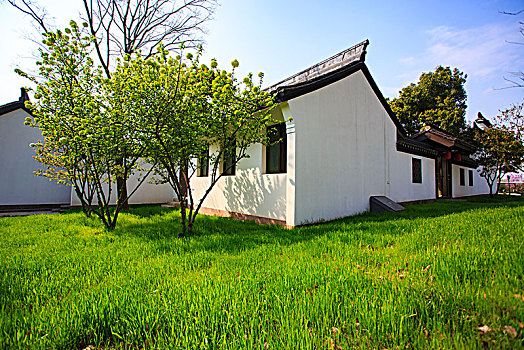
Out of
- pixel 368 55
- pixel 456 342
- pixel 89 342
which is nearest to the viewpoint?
pixel 456 342

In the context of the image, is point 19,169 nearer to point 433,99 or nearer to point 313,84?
point 313,84

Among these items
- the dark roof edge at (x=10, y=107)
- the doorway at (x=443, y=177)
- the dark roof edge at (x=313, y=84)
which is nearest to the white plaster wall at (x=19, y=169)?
the dark roof edge at (x=10, y=107)

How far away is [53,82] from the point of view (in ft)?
16.9

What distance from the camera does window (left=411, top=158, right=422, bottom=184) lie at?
10.7m

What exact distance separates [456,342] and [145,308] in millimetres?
2144

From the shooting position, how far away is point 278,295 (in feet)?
6.86

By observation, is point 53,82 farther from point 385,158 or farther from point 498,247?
point 385,158

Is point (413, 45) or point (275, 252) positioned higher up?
point (413, 45)

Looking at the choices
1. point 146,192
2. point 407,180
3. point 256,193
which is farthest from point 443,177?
point 146,192

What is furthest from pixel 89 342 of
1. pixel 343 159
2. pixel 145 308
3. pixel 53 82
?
pixel 343 159

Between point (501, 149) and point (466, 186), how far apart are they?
184 inches

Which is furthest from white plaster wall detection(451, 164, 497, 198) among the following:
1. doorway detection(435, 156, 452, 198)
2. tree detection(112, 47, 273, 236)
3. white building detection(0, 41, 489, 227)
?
tree detection(112, 47, 273, 236)

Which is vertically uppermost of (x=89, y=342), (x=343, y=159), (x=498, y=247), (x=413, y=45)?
(x=413, y=45)

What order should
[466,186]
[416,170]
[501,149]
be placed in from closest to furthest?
[416,170]
[501,149]
[466,186]
